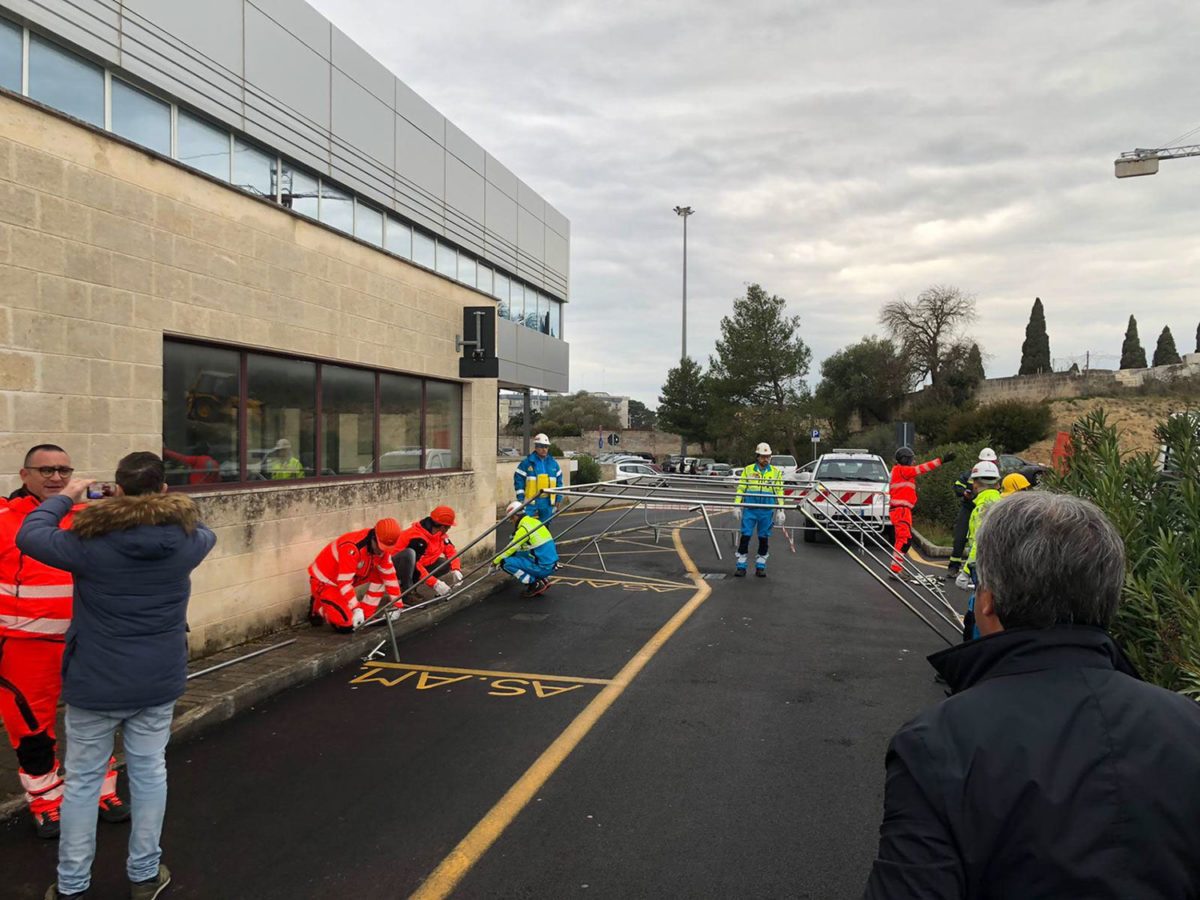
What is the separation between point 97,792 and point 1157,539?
5.27 metres

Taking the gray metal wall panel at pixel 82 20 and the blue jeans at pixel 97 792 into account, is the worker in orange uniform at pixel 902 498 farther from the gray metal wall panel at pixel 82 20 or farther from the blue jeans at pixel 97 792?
the gray metal wall panel at pixel 82 20

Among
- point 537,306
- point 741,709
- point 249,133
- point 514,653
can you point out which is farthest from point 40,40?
point 537,306

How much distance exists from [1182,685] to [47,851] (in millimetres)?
5345

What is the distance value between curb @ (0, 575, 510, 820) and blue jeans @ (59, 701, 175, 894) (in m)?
1.18

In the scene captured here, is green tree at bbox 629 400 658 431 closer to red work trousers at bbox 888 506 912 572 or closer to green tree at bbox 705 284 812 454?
green tree at bbox 705 284 812 454

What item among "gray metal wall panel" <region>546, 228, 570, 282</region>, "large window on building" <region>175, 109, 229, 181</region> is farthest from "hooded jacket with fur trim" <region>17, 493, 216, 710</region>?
"gray metal wall panel" <region>546, 228, 570, 282</region>

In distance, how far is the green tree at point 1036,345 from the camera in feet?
195

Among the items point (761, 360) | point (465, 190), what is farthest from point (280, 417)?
point (761, 360)

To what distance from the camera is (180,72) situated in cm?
1252

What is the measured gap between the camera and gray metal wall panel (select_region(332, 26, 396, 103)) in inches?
677

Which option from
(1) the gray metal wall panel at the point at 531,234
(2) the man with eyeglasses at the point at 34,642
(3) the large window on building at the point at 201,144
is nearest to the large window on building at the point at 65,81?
(3) the large window on building at the point at 201,144

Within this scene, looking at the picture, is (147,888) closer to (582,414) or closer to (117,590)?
(117,590)

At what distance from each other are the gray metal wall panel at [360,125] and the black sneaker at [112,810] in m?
15.7

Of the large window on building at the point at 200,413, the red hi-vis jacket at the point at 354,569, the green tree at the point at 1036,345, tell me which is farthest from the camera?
the green tree at the point at 1036,345
